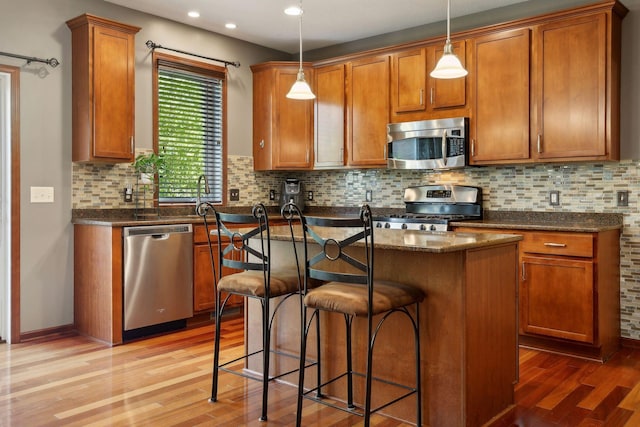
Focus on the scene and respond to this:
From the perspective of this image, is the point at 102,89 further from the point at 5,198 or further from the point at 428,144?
the point at 428,144

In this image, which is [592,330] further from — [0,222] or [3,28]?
[3,28]

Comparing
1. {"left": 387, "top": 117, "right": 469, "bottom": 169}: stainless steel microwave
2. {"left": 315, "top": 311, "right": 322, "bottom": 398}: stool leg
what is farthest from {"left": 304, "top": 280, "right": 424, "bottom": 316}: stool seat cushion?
{"left": 387, "top": 117, "right": 469, "bottom": 169}: stainless steel microwave

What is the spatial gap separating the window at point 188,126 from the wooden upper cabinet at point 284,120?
17.6 inches

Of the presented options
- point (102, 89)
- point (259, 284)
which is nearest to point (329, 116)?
point (102, 89)

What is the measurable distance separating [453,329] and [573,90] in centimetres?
239

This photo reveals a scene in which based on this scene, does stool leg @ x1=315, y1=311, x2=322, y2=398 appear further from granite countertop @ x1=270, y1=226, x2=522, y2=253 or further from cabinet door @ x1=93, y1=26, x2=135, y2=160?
cabinet door @ x1=93, y1=26, x2=135, y2=160

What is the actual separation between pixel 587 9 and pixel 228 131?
3.29 m

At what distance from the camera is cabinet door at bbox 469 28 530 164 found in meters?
4.21

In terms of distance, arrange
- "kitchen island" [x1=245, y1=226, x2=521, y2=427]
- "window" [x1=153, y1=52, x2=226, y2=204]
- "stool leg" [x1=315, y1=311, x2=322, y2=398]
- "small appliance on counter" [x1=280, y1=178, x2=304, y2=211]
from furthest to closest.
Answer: "small appliance on counter" [x1=280, y1=178, x2=304, y2=211], "window" [x1=153, y1=52, x2=226, y2=204], "stool leg" [x1=315, y1=311, x2=322, y2=398], "kitchen island" [x1=245, y1=226, x2=521, y2=427]

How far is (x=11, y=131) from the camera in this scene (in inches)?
157

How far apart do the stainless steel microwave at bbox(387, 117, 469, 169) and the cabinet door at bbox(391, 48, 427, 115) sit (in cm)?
17

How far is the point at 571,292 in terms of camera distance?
372 cm

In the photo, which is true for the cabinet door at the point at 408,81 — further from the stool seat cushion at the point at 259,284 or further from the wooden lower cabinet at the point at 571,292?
the stool seat cushion at the point at 259,284

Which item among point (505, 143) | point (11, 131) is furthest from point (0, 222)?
point (505, 143)
